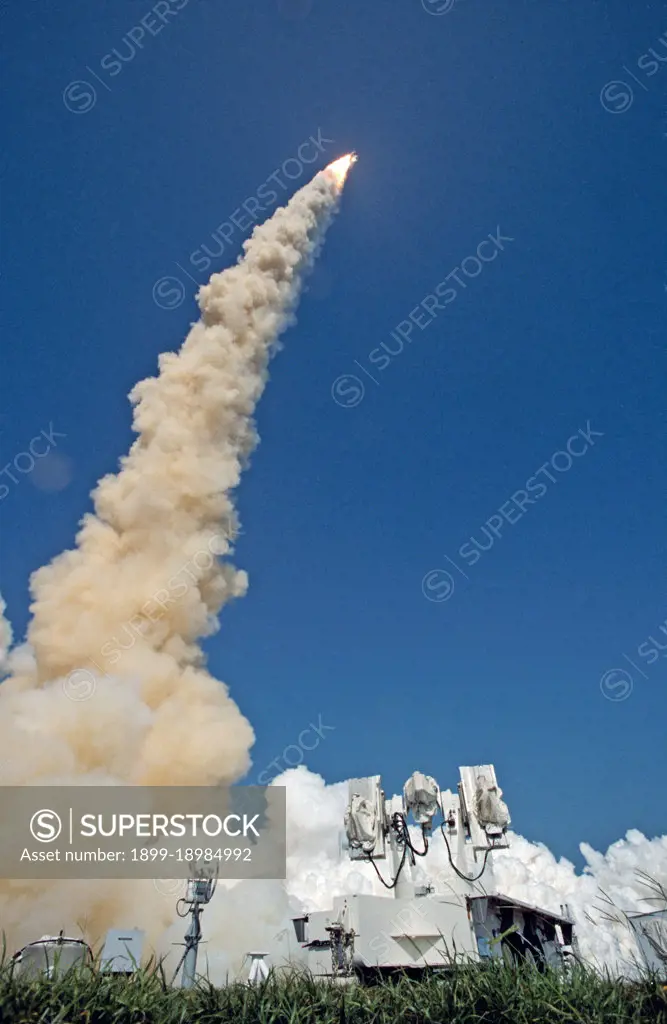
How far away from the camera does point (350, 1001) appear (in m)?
7.66

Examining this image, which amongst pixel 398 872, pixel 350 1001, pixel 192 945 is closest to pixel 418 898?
pixel 398 872

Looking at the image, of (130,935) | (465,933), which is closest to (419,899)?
(465,933)

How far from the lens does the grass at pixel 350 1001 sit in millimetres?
6965

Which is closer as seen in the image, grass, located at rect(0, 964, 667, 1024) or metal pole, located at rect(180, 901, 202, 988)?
grass, located at rect(0, 964, 667, 1024)

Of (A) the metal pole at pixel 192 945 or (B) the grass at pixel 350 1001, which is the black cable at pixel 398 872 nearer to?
(A) the metal pole at pixel 192 945

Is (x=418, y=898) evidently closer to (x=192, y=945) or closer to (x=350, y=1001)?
(x=192, y=945)

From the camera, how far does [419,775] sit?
21.0 m

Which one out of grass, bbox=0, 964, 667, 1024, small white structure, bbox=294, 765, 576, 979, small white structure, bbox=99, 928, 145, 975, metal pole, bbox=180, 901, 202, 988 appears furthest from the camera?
small white structure, bbox=294, 765, 576, 979

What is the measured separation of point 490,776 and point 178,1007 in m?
14.5

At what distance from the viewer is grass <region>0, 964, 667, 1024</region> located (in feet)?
22.9

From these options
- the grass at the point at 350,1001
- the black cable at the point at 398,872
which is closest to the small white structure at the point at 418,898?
the black cable at the point at 398,872

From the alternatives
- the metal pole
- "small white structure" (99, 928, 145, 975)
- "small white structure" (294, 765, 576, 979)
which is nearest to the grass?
the metal pole

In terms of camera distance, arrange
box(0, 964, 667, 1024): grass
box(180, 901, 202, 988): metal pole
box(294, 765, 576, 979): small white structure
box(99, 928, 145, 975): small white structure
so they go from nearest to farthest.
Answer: box(0, 964, 667, 1024): grass < box(99, 928, 145, 975): small white structure < box(180, 901, 202, 988): metal pole < box(294, 765, 576, 979): small white structure

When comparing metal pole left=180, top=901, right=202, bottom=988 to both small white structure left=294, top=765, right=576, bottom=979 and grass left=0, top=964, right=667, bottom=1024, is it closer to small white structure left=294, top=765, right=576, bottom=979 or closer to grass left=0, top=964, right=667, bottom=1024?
small white structure left=294, top=765, right=576, bottom=979
